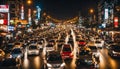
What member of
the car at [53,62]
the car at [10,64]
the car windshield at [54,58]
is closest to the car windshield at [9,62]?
the car at [10,64]

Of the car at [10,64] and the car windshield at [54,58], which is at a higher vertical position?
the car windshield at [54,58]

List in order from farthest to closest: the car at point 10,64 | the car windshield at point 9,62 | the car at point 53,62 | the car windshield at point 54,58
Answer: the car windshield at point 54,58
the car at point 53,62
the car windshield at point 9,62
the car at point 10,64

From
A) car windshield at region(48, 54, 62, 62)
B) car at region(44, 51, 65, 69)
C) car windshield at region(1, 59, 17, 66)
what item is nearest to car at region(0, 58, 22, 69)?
car windshield at region(1, 59, 17, 66)

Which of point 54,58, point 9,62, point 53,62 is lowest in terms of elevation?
point 53,62

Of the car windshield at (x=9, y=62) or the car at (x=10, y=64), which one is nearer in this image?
the car at (x=10, y=64)

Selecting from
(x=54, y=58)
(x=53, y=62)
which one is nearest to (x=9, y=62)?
(x=53, y=62)

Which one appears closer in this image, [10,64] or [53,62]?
[10,64]

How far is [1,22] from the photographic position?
72.6m

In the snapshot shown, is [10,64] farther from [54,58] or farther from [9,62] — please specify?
[54,58]

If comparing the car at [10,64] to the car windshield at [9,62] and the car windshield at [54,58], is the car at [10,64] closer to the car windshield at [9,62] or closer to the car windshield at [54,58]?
the car windshield at [9,62]

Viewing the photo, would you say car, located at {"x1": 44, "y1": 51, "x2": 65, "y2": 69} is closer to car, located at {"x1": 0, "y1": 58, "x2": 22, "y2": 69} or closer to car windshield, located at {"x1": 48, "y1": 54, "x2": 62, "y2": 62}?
car windshield, located at {"x1": 48, "y1": 54, "x2": 62, "y2": 62}

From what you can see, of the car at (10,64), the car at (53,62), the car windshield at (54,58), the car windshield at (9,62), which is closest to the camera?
the car at (10,64)

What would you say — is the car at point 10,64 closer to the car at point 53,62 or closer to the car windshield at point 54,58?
the car at point 53,62

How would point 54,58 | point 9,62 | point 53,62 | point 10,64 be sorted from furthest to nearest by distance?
point 54,58, point 53,62, point 9,62, point 10,64
